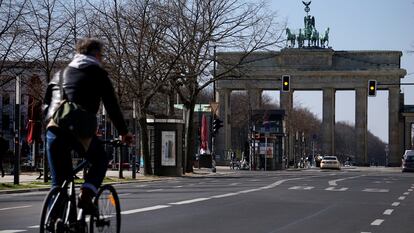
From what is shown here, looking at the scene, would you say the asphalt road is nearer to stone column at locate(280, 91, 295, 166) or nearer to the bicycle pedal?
the bicycle pedal

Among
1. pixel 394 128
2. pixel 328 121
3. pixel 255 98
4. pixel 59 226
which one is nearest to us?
pixel 59 226

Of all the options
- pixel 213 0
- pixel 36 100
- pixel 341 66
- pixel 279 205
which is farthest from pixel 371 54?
pixel 279 205

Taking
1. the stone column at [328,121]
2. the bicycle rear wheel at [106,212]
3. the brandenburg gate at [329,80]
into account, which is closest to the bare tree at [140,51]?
the bicycle rear wheel at [106,212]

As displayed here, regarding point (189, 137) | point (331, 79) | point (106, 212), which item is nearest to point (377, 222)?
point (106, 212)

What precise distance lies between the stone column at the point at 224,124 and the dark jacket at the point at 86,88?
9873 cm

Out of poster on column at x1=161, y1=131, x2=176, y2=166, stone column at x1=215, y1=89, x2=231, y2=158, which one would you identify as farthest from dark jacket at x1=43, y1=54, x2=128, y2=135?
stone column at x1=215, y1=89, x2=231, y2=158

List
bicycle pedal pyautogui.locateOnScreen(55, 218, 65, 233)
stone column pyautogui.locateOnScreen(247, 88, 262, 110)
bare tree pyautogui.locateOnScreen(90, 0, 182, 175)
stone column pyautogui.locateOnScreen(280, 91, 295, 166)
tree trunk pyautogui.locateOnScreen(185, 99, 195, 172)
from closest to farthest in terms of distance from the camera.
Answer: bicycle pedal pyautogui.locateOnScreen(55, 218, 65, 233), bare tree pyautogui.locateOnScreen(90, 0, 182, 175), tree trunk pyautogui.locateOnScreen(185, 99, 195, 172), stone column pyautogui.locateOnScreen(280, 91, 295, 166), stone column pyautogui.locateOnScreen(247, 88, 262, 110)

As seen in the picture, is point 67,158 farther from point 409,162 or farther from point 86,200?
point 409,162

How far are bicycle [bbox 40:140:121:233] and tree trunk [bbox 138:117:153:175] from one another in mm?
33531

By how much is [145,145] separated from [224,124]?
6513 cm

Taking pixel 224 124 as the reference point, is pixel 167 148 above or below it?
below

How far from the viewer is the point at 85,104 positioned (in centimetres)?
717

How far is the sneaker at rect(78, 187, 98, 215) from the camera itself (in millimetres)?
7223

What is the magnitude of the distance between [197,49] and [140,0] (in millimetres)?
4039
